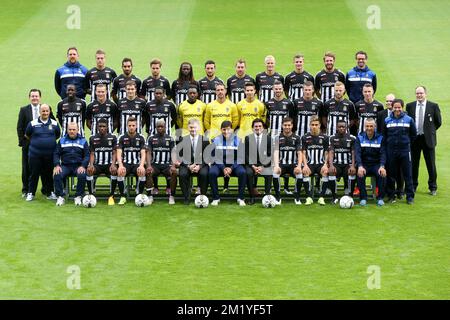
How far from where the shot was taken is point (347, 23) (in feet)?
127

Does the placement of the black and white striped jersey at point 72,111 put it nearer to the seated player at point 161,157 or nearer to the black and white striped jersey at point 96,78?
the black and white striped jersey at point 96,78

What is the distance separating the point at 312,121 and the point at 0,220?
6.27 metres

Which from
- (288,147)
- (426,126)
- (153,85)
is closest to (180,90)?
(153,85)

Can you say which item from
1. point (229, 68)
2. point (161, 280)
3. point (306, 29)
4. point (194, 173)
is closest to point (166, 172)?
point (194, 173)

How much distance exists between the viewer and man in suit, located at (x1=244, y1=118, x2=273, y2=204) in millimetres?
20844

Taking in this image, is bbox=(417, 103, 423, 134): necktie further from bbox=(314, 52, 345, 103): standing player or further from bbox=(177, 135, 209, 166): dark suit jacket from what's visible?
bbox=(177, 135, 209, 166): dark suit jacket

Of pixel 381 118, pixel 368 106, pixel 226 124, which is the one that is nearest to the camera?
pixel 226 124

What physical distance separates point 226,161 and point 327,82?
3.02 meters

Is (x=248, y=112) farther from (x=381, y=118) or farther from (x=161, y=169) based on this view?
(x=381, y=118)

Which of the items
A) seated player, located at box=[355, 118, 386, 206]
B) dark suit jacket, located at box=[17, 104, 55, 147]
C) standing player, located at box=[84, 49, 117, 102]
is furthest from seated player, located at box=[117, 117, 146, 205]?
seated player, located at box=[355, 118, 386, 206]

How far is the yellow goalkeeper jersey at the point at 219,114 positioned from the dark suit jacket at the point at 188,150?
609 mm

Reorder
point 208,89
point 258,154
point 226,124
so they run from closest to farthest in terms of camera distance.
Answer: point 226,124 < point 258,154 < point 208,89

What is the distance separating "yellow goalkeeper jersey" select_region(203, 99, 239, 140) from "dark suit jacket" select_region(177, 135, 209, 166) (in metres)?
0.61

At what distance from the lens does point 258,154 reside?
2103 cm
